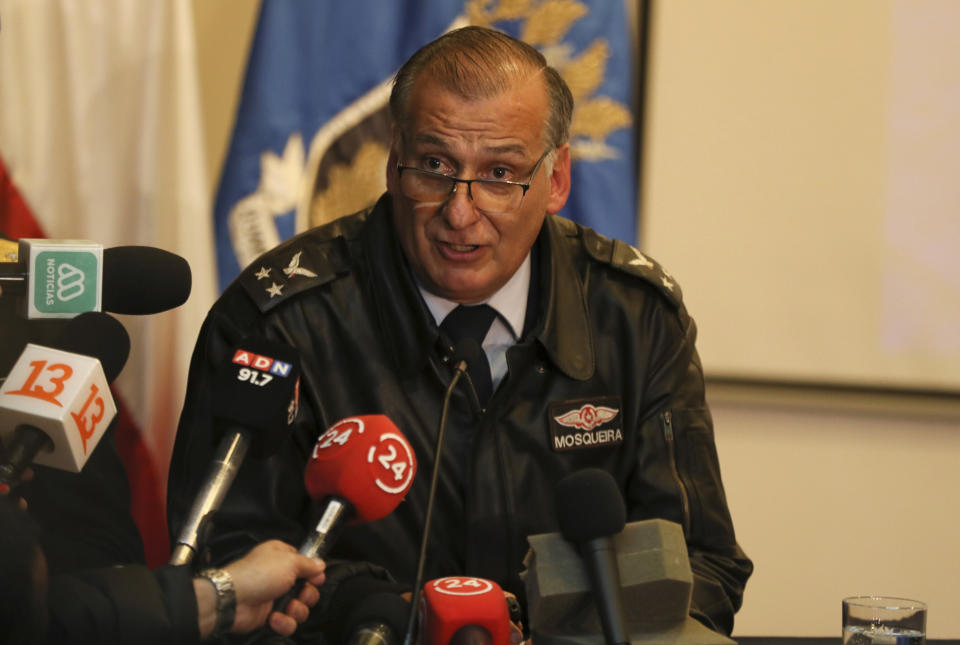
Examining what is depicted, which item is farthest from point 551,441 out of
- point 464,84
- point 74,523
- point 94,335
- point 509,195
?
point 94,335

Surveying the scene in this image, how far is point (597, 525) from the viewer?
3.92ft

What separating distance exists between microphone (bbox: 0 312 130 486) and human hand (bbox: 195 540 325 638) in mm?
206

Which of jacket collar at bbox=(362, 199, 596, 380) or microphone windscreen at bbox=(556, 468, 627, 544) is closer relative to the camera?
microphone windscreen at bbox=(556, 468, 627, 544)

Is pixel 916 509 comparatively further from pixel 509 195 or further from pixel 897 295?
pixel 509 195

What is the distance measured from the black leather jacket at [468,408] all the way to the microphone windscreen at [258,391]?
61cm

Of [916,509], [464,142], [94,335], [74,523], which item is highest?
[464,142]

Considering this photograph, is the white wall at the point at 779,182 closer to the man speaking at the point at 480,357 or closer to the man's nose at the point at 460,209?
the man speaking at the point at 480,357

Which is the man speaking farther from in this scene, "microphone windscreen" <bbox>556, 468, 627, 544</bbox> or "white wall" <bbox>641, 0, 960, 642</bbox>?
"white wall" <bbox>641, 0, 960, 642</bbox>

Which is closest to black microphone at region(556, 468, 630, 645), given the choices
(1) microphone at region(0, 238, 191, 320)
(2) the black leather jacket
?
(1) microphone at region(0, 238, 191, 320)

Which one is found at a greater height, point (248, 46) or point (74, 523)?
point (248, 46)

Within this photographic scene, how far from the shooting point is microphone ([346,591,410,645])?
121cm

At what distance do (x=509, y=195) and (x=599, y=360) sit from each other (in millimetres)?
360

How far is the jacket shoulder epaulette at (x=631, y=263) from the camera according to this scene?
2202 millimetres

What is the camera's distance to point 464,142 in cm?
196
